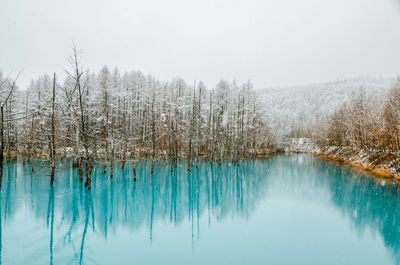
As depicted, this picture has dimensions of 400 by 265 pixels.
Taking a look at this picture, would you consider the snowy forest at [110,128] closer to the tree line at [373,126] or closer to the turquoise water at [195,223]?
the turquoise water at [195,223]

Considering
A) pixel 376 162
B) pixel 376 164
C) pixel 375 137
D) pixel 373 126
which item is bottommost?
pixel 376 164

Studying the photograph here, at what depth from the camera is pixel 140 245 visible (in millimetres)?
9570

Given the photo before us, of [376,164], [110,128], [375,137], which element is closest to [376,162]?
[376,164]

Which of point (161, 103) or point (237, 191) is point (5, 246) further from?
point (161, 103)

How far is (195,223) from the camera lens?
40.8 ft

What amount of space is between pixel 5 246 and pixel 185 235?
6.93m

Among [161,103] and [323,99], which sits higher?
[323,99]


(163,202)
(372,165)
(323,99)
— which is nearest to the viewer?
(163,202)

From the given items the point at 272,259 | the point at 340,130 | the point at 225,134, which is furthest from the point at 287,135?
the point at 272,259

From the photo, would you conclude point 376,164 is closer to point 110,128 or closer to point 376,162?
point 376,162

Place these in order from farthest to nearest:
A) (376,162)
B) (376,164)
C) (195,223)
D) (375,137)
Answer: (375,137)
(376,162)
(376,164)
(195,223)

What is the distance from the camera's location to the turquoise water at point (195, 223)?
888 cm

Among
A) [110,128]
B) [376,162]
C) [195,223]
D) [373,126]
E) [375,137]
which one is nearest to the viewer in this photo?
[195,223]

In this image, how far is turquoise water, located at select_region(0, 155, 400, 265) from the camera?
888 cm
